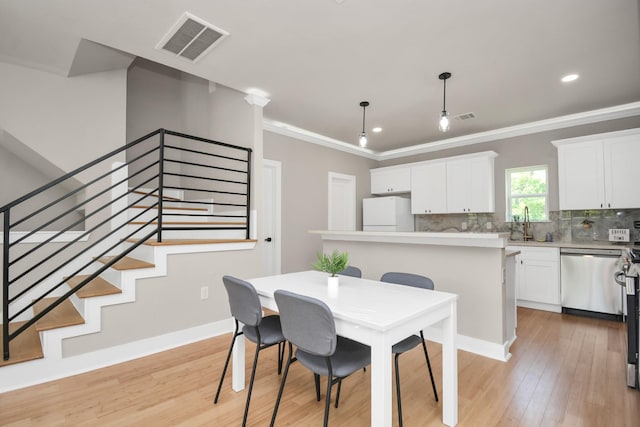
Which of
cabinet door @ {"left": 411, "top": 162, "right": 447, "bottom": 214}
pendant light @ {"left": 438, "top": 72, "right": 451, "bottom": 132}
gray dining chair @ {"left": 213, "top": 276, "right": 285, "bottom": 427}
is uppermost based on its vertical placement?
pendant light @ {"left": 438, "top": 72, "right": 451, "bottom": 132}

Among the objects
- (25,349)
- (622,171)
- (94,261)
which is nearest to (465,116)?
(622,171)

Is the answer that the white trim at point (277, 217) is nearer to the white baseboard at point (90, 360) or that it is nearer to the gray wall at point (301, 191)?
the gray wall at point (301, 191)

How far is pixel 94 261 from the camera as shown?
2.82 m

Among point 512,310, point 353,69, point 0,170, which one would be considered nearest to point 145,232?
point 0,170

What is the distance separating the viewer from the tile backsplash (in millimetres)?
4156

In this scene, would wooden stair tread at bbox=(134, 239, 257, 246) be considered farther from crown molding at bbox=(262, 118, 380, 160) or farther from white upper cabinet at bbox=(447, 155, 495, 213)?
white upper cabinet at bbox=(447, 155, 495, 213)

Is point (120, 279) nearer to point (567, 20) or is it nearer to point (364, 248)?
point (364, 248)

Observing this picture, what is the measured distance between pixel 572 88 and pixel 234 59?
3.63m

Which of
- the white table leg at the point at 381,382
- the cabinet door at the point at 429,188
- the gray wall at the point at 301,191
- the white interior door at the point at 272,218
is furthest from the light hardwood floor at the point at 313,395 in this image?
the cabinet door at the point at 429,188

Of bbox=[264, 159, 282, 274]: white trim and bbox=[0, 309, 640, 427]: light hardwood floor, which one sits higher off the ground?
bbox=[264, 159, 282, 274]: white trim

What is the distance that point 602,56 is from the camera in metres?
2.79

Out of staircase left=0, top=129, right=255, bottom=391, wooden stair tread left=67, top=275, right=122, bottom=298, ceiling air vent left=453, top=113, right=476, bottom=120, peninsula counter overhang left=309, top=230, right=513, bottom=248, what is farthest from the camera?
ceiling air vent left=453, top=113, right=476, bottom=120

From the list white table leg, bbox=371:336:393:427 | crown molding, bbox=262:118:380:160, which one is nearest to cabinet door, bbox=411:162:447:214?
crown molding, bbox=262:118:380:160

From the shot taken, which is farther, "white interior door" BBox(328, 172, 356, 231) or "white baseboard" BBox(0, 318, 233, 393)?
"white interior door" BBox(328, 172, 356, 231)
